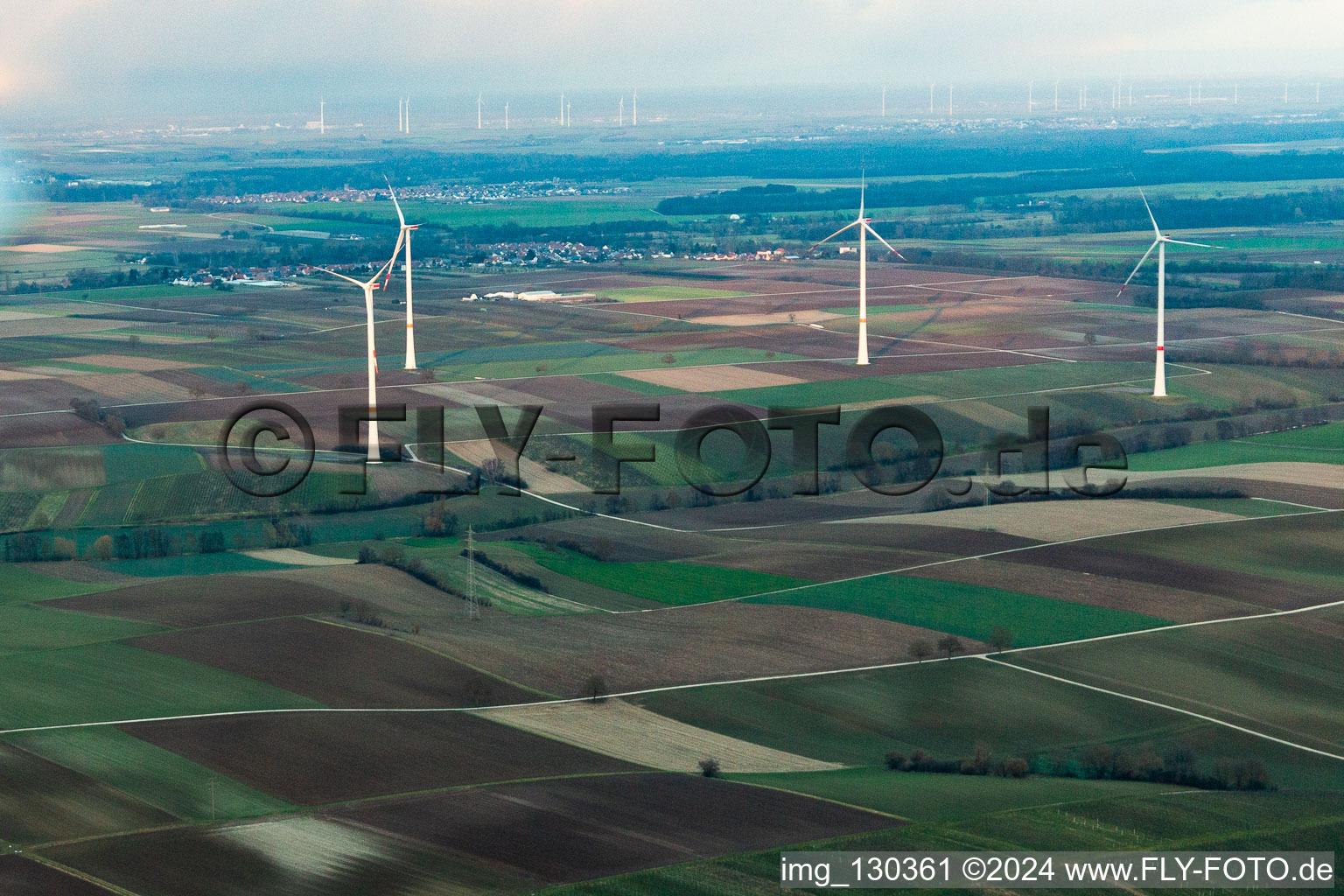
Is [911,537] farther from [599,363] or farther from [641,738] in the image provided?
[599,363]

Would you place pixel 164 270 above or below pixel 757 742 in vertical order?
above

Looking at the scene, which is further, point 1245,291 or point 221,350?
point 1245,291

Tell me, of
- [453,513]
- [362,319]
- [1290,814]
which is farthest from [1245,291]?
[1290,814]

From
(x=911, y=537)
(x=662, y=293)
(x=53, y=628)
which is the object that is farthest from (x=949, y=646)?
(x=662, y=293)

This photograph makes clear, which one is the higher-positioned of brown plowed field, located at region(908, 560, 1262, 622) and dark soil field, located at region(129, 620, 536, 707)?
brown plowed field, located at region(908, 560, 1262, 622)

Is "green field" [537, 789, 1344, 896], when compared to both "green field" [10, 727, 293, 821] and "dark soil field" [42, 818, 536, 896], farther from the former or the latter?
"green field" [10, 727, 293, 821]

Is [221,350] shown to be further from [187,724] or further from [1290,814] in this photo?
[1290,814]

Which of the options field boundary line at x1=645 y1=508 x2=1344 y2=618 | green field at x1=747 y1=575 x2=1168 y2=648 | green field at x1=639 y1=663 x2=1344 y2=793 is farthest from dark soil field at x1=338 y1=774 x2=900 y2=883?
green field at x1=747 y1=575 x2=1168 y2=648
